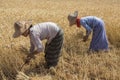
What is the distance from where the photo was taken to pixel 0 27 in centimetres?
749

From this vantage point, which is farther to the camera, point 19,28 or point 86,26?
point 86,26

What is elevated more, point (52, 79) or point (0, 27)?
point (0, 27)

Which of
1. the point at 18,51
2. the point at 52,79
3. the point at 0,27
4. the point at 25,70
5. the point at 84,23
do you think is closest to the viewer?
the point at 52,79

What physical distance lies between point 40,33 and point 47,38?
30 centimetres

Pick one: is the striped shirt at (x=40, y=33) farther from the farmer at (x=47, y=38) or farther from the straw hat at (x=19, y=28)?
the straw hat at (x=19, y=28)

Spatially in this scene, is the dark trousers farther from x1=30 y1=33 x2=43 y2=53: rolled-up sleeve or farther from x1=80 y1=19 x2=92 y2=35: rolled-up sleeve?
x1=80 y1=19 x2=92 y2=35: rolled-up sleeve

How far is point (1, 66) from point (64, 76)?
3.78ft

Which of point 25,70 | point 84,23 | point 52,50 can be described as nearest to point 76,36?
point 84,23

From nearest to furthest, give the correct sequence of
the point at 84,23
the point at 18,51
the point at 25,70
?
the point at 25,70
the point at 18,51
the point at 84,23

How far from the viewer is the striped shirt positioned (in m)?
4.91

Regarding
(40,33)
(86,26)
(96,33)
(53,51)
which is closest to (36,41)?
(40,33)

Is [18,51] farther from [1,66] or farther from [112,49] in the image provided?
[112,49]

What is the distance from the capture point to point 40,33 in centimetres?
509

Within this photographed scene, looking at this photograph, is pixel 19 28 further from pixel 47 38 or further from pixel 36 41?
pixel 47 38
